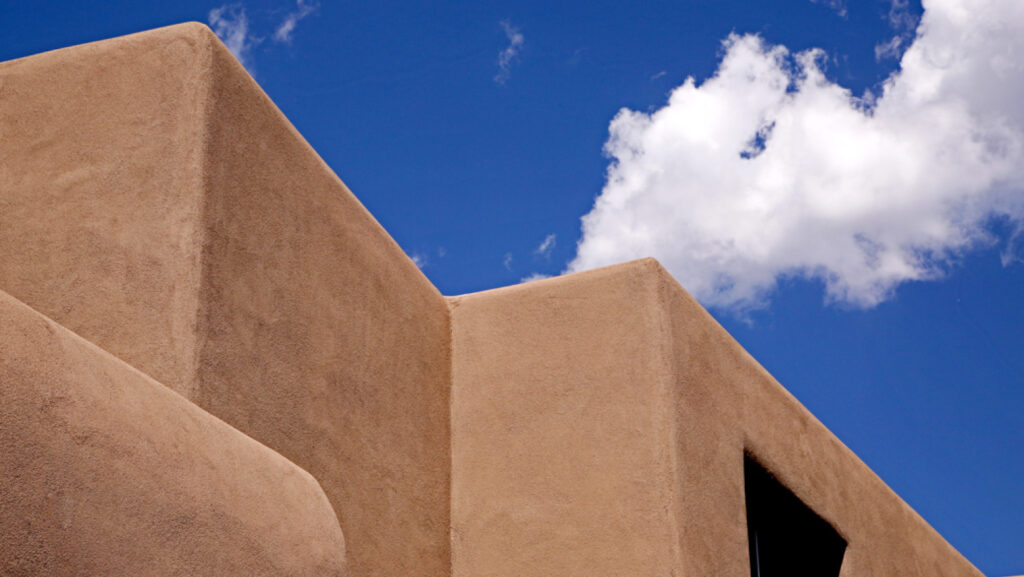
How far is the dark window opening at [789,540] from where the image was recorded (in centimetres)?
781

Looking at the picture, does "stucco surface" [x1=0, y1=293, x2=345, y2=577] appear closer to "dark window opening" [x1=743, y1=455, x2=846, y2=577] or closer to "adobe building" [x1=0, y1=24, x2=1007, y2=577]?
"adobe building" [x1=0, y1=24, x2=1007, y2=577]

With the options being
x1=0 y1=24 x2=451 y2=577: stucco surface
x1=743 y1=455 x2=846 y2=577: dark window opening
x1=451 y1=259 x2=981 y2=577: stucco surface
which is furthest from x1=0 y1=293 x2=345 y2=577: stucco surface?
x1=743 y1=455 x2=846 y2=577: dark window opening

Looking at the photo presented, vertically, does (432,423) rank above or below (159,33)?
below

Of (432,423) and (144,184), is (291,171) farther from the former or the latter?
(432,423)

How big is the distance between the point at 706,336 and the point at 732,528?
1.19 metres

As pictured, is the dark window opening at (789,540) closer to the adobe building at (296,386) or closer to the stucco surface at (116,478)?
the adobe building at (296,386)

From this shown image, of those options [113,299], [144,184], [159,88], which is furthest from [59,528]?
[159,88]

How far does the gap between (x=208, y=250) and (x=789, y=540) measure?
17.5ft

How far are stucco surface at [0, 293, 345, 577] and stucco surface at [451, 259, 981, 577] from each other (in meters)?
2.75

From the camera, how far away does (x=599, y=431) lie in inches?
252

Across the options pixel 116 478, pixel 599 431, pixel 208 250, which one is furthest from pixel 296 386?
pixel 116 478

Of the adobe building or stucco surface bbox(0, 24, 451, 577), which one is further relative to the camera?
stucco surface bbox(0, 24, 451, 577)

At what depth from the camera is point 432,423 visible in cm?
661

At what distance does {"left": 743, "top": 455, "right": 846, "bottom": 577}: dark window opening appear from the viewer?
7812 millimetres
